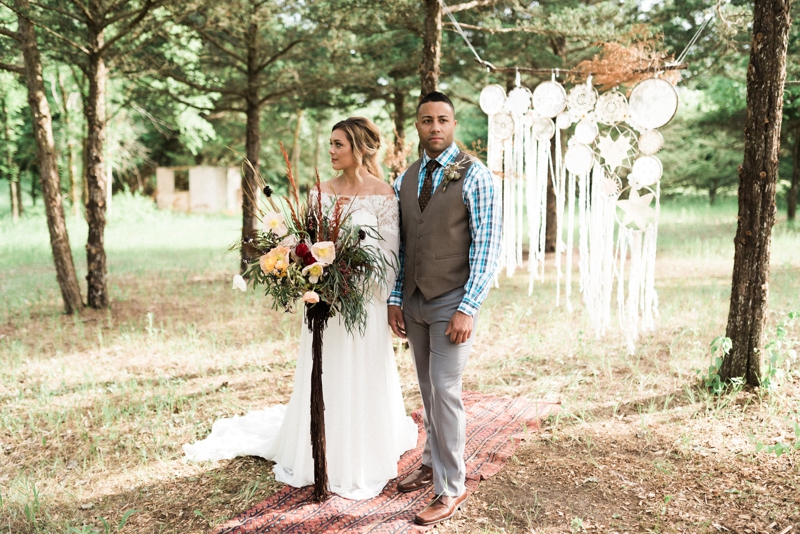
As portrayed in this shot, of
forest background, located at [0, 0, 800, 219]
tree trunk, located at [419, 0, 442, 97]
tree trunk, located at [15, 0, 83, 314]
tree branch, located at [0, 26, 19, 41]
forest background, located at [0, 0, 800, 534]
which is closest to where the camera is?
forest background, located at [0, 0, 800, 534]

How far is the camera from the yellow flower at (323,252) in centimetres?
253

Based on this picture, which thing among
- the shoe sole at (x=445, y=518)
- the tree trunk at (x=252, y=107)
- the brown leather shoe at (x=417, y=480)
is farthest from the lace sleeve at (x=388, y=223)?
the tree trunk at (x=252, y=107)

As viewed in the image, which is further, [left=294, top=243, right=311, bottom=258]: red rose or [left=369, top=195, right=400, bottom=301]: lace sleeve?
[left=369, top=195, right=400, bottom=301]: lace sleeve

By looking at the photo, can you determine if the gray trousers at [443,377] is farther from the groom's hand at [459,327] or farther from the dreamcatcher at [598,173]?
the dreamcatcher at [598,173]

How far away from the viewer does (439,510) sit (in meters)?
2.70

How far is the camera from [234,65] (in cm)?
875

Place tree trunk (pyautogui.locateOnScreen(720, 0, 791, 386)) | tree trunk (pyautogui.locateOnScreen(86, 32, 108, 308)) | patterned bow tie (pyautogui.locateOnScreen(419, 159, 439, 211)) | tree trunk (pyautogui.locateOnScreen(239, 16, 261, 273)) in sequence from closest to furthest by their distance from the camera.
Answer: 1. patterned bow tie (pyautogui.locateOnScreen(419, 159, 439, 211))
2. tree trunk (pyautogui.locateOnScreen(720, 0, 791, 386))
3. tree trunk (pyautogui.locateOnScreen(86, 32, 108, 308))
4. tree trunk (pyautogui.locateOnScreen(239, 16, 261, 273))

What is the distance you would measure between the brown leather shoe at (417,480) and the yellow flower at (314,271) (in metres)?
1.20

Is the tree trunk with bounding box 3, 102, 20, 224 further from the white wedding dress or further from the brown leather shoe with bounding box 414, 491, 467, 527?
the brown leather shoe with bounding box 414, 491, 467, 527

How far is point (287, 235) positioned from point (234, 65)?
7.12 meters

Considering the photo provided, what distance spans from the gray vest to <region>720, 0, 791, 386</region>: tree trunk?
2100 mm

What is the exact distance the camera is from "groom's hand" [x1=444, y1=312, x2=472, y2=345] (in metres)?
2.56

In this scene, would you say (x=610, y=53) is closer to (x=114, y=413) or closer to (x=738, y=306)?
(x=738, y=306)

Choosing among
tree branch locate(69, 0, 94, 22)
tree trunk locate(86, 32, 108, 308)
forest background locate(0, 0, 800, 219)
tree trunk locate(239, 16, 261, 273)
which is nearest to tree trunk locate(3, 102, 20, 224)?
forest background locate(0, 0, 800, 219)
